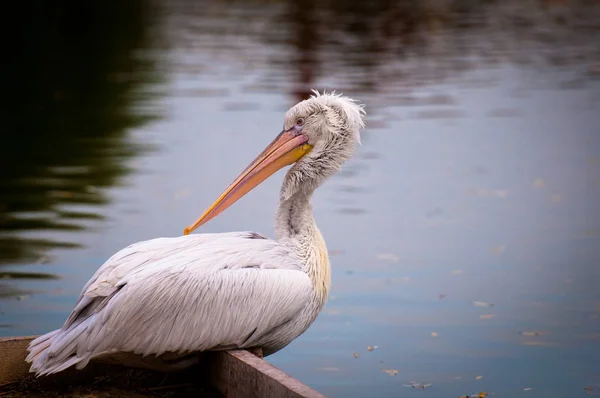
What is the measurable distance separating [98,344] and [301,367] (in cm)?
206

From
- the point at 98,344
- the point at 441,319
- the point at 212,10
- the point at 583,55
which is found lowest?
the point at 98,344

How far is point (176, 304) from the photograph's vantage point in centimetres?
449

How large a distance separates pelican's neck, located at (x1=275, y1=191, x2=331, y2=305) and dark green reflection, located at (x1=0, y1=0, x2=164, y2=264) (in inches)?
140

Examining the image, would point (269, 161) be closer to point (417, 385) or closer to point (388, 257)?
point (417, 385)

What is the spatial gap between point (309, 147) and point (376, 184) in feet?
17.6

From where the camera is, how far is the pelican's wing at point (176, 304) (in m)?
4.40

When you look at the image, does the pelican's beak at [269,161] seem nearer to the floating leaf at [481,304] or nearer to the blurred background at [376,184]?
the blurred background at [376,184]

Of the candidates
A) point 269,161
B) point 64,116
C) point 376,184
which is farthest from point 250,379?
point 64,116

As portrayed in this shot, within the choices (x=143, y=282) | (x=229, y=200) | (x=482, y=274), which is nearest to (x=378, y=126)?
(x=482, y=274)

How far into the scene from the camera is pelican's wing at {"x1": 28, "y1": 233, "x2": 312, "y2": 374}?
4.40 metres

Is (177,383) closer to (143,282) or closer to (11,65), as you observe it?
(143,282)

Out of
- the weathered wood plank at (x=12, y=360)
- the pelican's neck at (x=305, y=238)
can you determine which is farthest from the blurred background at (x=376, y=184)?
the weathered wood plank at (x=12, y=360)

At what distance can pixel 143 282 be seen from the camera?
4.45m

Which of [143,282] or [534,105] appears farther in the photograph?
[534,105]
